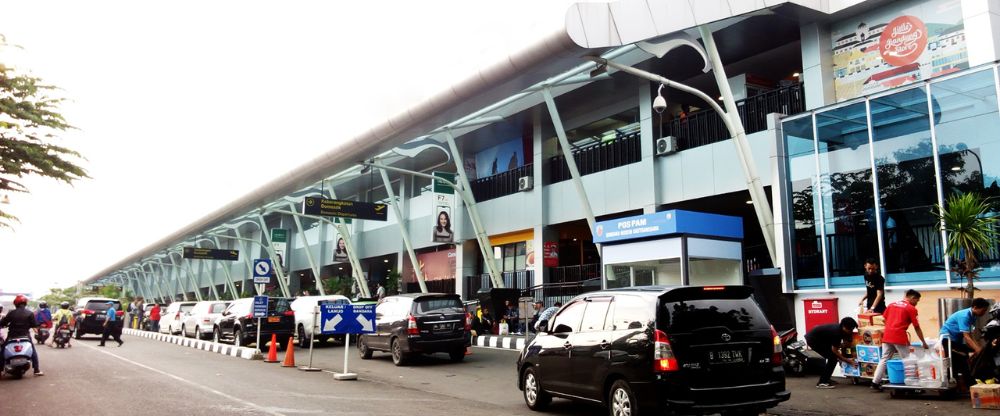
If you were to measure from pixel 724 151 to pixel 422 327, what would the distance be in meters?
10.8

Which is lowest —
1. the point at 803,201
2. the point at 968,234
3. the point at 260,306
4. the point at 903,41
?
the point at 260,306

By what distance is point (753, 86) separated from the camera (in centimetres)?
2248

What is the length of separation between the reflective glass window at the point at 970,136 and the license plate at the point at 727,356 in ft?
23.4

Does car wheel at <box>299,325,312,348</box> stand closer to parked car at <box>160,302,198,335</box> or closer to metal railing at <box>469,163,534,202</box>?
parked car at <box>160,302,198,335</box>

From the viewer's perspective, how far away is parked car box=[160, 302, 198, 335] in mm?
31625

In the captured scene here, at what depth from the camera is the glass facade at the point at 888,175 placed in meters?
12.5

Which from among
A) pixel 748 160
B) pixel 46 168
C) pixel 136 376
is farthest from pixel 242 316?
pixel 748 160

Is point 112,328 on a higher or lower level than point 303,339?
higher

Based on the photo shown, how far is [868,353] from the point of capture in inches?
433

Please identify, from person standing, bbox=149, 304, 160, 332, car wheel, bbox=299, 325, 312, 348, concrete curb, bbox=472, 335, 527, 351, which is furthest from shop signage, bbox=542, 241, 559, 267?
person standing, bbox=149, 304, 160, 332

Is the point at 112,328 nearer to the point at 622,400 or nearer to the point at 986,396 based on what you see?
the point at 622,400

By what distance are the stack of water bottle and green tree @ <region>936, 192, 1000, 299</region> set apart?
2203 millimetres

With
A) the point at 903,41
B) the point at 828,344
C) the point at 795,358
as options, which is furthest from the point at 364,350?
the point at 903,41

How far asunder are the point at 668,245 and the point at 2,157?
13469mm
